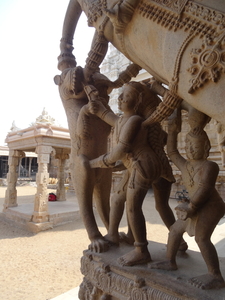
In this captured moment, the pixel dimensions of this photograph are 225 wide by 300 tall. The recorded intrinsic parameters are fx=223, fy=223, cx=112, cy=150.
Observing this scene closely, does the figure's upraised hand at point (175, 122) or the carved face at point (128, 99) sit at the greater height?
the carved face at point (128, 99)

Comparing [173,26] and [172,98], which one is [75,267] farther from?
[173,26]

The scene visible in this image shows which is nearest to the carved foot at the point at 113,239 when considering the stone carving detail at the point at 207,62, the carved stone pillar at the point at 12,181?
the stone carving detail at the point at 207,62

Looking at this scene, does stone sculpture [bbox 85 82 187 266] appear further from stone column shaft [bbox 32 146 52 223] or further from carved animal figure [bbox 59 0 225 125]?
stone column shaft [bbox 32 146 52 223]

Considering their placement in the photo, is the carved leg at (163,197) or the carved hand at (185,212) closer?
the carved hand at (185,212)

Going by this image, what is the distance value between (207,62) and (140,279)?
5.36 feet

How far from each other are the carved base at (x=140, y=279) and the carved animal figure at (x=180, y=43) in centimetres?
118

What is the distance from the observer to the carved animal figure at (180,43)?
4.55ft

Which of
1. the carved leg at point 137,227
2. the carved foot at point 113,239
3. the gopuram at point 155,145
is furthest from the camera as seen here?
the carved foot at point 113,239

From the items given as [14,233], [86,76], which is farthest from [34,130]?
[86,76]

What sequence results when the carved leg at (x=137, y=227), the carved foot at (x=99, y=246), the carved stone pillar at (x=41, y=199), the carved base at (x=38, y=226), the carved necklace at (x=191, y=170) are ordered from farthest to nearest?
the carved stone pillar at (x=41, y=199) → the carved base at (x=38, y=226) → the carved foot at (x=99, y=246) → the carved leg at (x=137, y=227) → the carved necklace at (x=191, y=170)

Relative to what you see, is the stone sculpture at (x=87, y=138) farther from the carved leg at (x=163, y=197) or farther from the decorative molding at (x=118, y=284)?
the carved leg at (x=163, y=197)

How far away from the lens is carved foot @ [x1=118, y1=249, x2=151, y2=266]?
6.18 feet

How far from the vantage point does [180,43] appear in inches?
60.4

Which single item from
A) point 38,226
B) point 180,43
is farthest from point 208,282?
point 38,226
